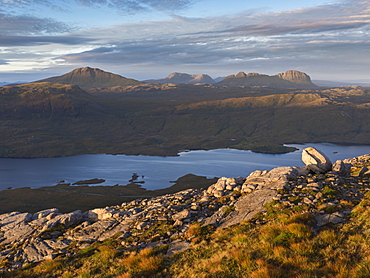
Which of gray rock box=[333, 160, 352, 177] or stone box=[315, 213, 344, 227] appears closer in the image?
stone box=[315, 213, 344, 227]

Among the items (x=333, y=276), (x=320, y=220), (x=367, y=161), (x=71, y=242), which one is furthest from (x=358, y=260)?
(x=367, y=161)

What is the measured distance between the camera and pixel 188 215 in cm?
3134

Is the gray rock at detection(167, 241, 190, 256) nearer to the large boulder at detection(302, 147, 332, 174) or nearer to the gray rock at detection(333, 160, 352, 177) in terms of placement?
the large boulder at detection(302, 147, 332, 174)

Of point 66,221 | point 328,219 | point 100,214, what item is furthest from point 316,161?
point 66,221

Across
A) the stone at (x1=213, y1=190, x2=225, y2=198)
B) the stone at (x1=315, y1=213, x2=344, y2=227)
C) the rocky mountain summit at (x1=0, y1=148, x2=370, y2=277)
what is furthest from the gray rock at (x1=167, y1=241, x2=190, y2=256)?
the stone at (x1=213, y1=190, x2=225, y2=198)

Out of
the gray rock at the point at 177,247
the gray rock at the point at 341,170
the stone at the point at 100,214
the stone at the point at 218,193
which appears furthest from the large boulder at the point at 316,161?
the stone at the point at 100,214

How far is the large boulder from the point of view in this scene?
41062 mm

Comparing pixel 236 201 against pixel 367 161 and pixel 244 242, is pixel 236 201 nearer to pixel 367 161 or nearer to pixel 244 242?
pixel 244 242

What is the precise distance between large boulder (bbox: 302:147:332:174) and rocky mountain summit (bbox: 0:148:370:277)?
0.40 feet

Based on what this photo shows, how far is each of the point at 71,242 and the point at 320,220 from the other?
23577 millimetres

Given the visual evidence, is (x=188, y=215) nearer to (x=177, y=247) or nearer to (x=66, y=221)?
(x=177, y=247)

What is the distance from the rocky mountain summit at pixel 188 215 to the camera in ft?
89.0

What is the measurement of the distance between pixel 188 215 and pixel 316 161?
2193 cm

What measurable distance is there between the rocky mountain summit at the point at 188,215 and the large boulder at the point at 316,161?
4.8 inches
